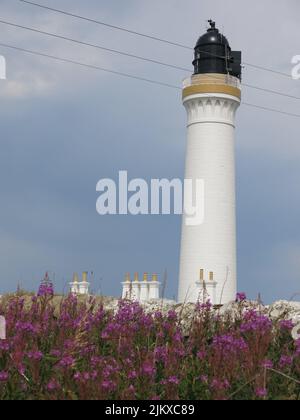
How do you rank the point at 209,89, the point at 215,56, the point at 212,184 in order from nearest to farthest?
the point at 212,184, the point at 209,89, the point at 215,56

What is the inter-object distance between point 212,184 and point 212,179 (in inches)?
8.8

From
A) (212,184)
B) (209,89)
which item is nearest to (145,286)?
(212,184)

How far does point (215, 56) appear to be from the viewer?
3312 cm

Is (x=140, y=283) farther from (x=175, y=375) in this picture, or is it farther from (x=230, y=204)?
(x=175, y=375)

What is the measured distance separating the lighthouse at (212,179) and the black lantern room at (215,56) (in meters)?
0.38

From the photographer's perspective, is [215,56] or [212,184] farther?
[215,56]

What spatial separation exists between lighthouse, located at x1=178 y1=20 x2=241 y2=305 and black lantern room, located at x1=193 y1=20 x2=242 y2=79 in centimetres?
38

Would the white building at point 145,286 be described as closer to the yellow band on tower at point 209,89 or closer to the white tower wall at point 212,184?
the white tower wall at point 212,184

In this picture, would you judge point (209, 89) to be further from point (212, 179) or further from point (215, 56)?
point (212, 179)

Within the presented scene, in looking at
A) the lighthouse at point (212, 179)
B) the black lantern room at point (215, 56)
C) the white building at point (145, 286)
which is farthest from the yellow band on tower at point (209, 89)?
the white building at point (145, 286)

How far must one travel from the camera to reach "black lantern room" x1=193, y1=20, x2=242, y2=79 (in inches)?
1298

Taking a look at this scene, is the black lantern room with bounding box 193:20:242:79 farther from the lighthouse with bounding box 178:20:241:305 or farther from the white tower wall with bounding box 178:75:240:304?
the white tower wall with bounding box 178:75:240:304

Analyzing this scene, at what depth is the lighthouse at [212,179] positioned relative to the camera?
98.6 feet

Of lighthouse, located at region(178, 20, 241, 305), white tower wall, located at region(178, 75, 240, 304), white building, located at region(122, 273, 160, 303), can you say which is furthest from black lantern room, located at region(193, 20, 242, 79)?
white building, located at region(122, 273, 160, 303)
